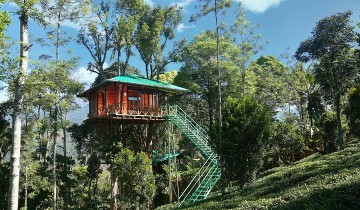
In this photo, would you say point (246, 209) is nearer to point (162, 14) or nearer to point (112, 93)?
point (112, 93)

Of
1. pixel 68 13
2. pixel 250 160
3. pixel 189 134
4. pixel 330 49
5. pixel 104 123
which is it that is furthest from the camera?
pixel 330 49

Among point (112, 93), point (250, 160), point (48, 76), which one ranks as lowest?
point (250, 160)

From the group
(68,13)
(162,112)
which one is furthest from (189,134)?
(68,13)

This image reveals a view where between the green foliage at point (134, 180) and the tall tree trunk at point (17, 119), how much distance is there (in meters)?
8.18

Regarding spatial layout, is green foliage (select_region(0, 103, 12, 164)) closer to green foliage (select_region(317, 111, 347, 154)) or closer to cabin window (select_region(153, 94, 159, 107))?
cabin window (select_region(153, 94, 159, 107))

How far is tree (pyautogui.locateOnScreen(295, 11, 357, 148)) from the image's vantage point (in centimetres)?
2509

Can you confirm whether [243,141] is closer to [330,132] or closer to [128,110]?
[128,110]

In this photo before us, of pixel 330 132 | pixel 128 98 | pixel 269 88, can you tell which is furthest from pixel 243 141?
pixel 269 88

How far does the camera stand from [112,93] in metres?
24.5

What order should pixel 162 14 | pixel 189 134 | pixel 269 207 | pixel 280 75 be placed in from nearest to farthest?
pixel 269 207, pixel 189 134, pixel 162 14, pixel 280 75

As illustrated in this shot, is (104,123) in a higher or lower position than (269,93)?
lower

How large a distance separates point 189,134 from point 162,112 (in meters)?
3.10

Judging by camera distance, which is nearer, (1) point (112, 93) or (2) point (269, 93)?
(1) point (112, 93)

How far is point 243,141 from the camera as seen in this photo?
1503 cm
